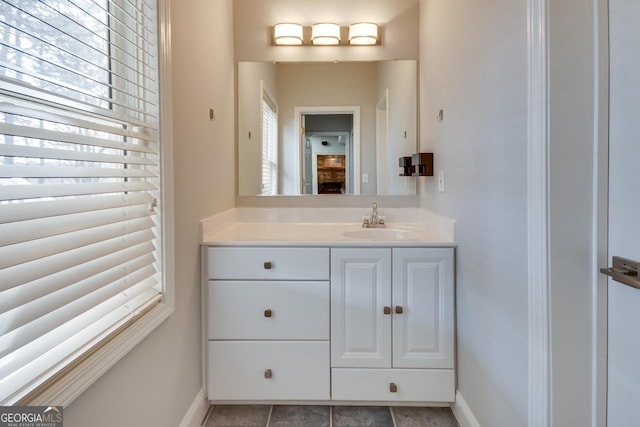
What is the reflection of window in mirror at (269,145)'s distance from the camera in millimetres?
2318

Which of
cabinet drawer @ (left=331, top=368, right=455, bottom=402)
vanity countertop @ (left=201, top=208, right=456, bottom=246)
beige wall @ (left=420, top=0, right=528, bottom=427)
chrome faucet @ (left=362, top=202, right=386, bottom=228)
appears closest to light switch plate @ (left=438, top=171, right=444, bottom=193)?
beige wall @ (left=420, top=0, right=528, bottom=427)

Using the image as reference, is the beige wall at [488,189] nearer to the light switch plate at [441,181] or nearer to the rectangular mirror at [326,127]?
the light switch plate at [441,181]

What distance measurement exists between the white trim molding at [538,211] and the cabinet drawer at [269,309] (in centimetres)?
90

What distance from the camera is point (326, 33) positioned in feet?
7.39

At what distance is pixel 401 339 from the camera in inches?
65.8

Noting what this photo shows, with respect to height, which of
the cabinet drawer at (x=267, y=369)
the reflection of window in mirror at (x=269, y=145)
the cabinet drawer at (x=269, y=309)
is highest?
the reflection of window in mirror at (x=269, y=145)

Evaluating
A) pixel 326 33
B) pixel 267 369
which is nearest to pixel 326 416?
pixel 267 369

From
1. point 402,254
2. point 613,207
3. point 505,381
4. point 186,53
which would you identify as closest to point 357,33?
point 186,53

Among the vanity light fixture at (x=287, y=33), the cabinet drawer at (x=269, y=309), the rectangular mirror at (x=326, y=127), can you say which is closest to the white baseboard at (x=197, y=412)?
the cabinet drawer at (x=269, y=309)

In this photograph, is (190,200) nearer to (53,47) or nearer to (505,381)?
(53,47)

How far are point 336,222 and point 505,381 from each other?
1347 mm

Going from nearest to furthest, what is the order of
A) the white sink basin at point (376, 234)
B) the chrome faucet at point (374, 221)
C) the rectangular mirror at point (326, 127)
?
the white sink basin at point (376, 234) → the chrome faucet at point (374, 221) → the rectangular mirror at point (326, 127)

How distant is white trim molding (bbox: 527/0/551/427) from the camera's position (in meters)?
0.97

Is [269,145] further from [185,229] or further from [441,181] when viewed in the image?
[441,181]
